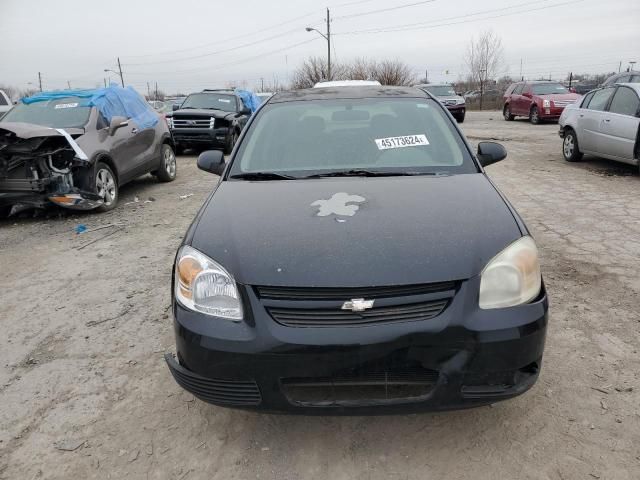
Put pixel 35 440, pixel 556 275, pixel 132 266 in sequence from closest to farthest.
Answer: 1. pixel 35 440
2. pixel 556 275
3. pixel 132 266

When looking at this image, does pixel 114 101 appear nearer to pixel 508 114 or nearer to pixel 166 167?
pixel 166 167

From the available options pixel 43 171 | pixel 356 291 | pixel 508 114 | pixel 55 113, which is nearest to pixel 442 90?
pixel 508 114

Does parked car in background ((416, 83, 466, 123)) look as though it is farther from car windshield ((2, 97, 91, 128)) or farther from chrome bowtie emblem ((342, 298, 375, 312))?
chrome bowtie emblem ((342, 298, 375, 312))

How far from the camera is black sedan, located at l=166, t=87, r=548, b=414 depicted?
1980mm

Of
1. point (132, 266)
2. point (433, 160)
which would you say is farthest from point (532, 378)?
point (132, 266)

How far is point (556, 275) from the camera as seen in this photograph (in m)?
4.19

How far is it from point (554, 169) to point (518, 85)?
1240 centimetres

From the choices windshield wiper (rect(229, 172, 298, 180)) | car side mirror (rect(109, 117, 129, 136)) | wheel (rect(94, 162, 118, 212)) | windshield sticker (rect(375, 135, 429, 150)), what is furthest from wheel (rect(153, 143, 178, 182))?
windshield sticker (rect(375, 135, 429, 150))

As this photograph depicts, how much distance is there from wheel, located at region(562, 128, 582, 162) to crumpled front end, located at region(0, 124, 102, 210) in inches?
348

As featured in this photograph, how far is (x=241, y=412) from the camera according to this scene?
8.49 ft

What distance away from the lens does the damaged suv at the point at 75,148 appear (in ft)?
20.8

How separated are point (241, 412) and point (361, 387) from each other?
33.3 inches

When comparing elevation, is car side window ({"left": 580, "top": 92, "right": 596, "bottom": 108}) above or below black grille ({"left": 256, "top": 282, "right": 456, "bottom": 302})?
above

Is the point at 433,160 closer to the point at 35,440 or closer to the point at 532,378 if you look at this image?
the point at 532,378
